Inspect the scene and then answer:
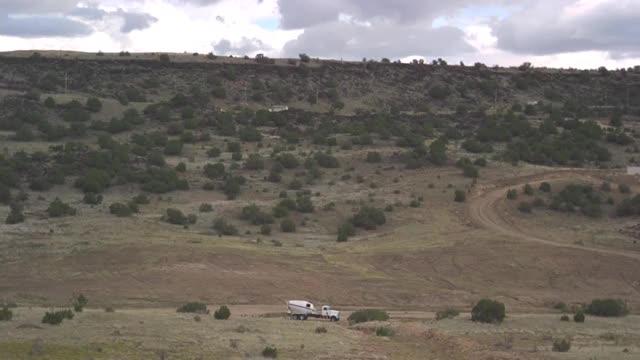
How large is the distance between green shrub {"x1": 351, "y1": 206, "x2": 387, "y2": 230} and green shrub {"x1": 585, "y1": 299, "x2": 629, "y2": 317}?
16112 mm

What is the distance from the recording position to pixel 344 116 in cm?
8519

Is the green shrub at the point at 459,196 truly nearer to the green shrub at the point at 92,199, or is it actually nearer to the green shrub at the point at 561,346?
the green shrub at the point at 92,199

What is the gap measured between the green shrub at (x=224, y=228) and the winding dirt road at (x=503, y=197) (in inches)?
542

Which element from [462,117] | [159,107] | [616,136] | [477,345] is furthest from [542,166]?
[477,345]

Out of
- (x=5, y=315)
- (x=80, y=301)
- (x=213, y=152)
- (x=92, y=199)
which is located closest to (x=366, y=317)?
(x=80, y=301)

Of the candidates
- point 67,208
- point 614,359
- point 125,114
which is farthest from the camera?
point 125,114

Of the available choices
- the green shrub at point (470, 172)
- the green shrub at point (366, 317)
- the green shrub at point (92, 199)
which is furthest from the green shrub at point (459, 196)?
the green shrub at point (366, 317)

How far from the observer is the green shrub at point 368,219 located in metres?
50.5

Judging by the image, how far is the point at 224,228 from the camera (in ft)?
158

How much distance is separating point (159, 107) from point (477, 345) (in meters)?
55.9

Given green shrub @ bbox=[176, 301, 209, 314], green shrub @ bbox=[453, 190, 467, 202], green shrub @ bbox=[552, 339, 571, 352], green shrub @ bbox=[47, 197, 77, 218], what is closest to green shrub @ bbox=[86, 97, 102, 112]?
green shrub @ bbox=[47, 197, 77, 218]

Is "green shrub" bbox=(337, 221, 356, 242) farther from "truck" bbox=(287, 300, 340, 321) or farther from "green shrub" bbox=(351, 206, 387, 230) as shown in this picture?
"truck" bbox=(287, 300, 340, 321)

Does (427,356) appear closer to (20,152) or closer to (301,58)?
(20,152)

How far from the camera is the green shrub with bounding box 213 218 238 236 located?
4783cm
